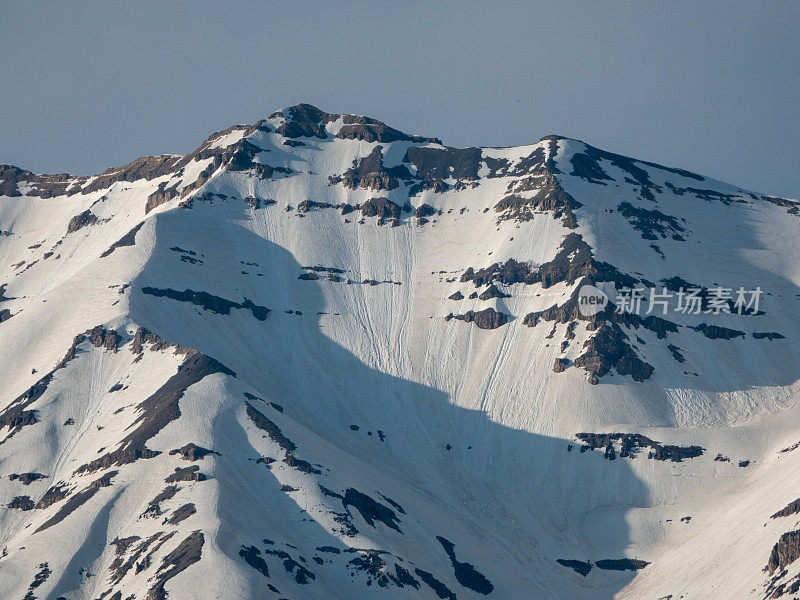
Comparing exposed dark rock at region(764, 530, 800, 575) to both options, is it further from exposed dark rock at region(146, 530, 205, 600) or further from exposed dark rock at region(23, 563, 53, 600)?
exposed dark rock at region(23, 563, 53, 600)

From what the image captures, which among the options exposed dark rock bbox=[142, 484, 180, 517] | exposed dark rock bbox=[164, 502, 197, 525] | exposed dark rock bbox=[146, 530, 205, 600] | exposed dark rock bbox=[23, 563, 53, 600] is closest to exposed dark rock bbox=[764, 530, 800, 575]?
exposed dark rock bbox=[146, 530, 205, 600]

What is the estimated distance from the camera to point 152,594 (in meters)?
170

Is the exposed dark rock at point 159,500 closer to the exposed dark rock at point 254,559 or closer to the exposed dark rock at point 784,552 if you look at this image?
the exposed dark rock at point 254,559


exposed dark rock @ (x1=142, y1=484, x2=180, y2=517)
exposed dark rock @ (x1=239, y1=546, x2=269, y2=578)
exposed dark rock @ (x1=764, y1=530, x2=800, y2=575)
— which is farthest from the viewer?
exposed dark rock @ (x1=142, y1=484, x2=180, y2=517)

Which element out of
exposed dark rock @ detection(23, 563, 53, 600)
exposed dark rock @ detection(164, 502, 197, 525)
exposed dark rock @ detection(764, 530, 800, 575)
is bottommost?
exposed dark rock @ detection(23, 563, 53, 600)

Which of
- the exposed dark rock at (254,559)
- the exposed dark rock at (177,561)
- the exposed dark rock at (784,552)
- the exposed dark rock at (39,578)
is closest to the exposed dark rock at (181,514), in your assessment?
the exposed dark rock at (177,561)

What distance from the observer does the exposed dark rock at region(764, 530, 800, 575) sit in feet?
623

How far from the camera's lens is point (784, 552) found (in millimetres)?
191250

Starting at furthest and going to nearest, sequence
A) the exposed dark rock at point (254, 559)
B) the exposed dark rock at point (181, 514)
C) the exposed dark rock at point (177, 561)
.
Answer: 1. the exposed dark rock at point (181, 514)
2. the exposed dark rock at point (254, 559)
3. the exposed dark rock at point (177, 561)

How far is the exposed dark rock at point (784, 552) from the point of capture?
190 metres

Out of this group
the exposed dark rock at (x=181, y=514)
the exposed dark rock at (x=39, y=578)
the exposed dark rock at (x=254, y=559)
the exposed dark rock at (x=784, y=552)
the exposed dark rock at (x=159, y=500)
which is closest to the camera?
the exposed dark rock at (x=254, y=559)

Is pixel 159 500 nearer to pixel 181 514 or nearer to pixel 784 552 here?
pixel 181 514

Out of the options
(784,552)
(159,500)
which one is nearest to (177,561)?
(159,500)

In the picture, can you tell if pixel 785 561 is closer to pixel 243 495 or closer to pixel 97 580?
pixel 243 495
